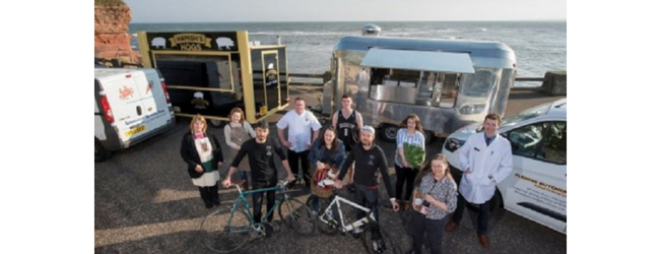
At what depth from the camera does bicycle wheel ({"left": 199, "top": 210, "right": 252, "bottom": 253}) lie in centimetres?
410

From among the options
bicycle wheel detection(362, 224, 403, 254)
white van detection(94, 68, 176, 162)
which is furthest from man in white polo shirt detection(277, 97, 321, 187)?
white van detection(94, 68, 176, 162)

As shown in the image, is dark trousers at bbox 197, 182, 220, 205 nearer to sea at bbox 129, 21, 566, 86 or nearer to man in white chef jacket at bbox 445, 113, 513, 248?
man in white chef jacket at bbox 445, 113, 513, 248

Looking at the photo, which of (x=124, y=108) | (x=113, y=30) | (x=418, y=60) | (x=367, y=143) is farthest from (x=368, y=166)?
(x=113, y=30)

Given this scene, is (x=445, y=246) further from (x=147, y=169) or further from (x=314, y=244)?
(x=147, y=169)

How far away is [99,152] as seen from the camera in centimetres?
657

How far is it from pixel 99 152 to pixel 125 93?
1418 millimetres

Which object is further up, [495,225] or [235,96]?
[235,96]

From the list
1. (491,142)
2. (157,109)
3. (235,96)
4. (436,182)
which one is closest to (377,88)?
(235,96)

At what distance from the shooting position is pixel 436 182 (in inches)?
124

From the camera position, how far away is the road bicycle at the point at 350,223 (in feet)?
12.6

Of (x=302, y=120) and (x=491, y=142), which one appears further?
(x=302, y=120)

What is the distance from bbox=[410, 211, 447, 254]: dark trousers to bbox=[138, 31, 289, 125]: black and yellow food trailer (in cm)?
583

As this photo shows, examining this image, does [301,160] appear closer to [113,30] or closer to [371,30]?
[371,30]

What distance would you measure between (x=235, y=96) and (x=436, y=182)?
6.33 metres
